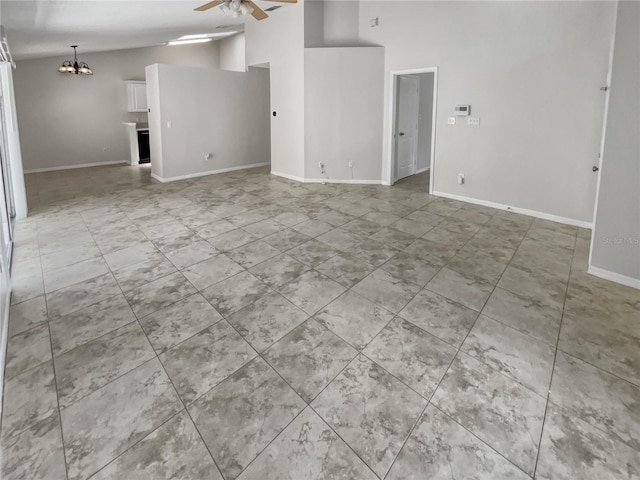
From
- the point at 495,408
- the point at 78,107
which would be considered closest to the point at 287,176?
the point at 78,107

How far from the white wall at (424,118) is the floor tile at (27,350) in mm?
7317

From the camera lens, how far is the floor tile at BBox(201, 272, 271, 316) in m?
2.81

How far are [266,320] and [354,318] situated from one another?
0.62 m

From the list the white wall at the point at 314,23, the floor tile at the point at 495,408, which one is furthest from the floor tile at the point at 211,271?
the white wall at the point at 314,23

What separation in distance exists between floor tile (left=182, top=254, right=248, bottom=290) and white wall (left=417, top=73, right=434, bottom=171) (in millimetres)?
5801

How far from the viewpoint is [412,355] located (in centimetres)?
225

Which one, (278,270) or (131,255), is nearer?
(278,270)

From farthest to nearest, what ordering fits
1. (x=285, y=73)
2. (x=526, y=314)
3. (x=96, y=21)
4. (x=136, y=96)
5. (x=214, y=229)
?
(x=136, y=96) → (x=285, y=73) → (x=96, y=21) → (x=214, y=229) → (x=526, y=314)

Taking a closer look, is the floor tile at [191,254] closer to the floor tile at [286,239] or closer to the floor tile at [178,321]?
the floor tile at [286,239]

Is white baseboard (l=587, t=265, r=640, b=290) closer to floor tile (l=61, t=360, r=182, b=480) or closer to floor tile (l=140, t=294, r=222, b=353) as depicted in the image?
floor tile (l=140, t=294, r=222, b=353)

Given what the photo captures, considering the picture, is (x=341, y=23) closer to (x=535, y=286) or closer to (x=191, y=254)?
(x=191, y=254)

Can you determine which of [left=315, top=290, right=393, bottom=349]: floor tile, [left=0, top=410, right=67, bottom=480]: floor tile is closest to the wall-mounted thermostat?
[left=315, top=290, right=393, bottom=349]: floor tile

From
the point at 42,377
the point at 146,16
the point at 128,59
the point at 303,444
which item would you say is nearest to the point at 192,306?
the point at 42,377

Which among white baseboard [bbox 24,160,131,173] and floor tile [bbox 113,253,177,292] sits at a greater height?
white baseboard [bbox 24,160,131,173]
